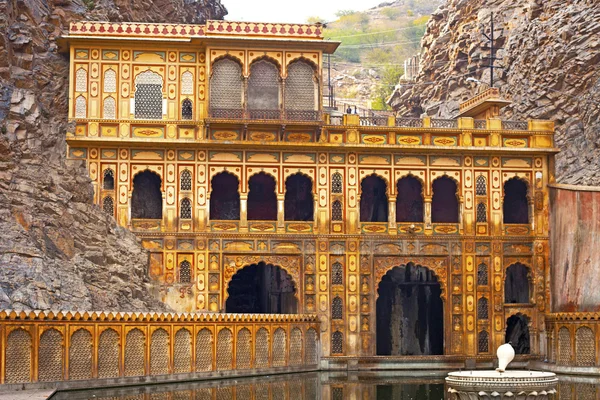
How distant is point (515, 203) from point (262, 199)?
33.6 feet

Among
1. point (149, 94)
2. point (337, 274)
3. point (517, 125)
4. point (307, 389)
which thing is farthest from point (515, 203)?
point (307, 389)

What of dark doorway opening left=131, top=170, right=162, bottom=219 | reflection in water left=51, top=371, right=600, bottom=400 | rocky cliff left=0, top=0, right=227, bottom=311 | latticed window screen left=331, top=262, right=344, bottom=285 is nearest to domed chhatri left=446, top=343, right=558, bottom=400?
reflection in water left=51, top=371, right=600, bottom=400

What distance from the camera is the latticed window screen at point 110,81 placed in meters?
40.1

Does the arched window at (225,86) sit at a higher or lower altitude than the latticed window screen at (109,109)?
higher

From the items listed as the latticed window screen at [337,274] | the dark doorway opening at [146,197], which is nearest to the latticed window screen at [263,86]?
the dark doorway opening at [146,197]

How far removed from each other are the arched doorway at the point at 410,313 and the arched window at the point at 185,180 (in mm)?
9735

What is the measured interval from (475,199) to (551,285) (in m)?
4.33

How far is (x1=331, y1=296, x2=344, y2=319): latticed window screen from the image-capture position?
40062mm

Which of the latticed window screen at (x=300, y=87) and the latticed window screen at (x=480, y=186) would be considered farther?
the latticed window screen at (x=480, y=186)

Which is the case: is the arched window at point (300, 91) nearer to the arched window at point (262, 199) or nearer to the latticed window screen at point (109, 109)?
the arched window at point (262, 199)

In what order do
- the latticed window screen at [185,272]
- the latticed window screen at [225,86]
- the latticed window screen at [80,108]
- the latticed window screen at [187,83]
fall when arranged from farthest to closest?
the latticed window screen at [187,83] < the latticed window screen at [225,86] < the latticed window screen at [80,108] < the latticed window screen at [185,272]

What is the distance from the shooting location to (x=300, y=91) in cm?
4038

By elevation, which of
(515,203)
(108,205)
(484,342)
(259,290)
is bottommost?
(484,342)

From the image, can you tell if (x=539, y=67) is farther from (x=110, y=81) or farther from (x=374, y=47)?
(x=374, y=47)
